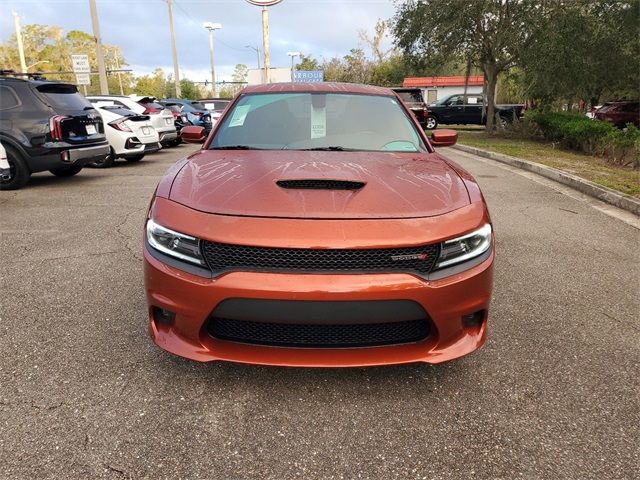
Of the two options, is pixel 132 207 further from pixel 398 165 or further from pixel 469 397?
pixel 469 397

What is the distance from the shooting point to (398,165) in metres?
2.85

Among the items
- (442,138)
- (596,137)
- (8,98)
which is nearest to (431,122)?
(596,137)

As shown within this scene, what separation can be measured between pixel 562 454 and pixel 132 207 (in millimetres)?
5996

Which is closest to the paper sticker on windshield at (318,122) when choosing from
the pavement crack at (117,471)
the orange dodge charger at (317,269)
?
the orange dodge charger at (317,269)

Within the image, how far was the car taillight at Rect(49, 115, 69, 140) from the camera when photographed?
739 centimetres

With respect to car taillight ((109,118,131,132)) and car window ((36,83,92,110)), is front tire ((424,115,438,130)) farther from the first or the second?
car window ((36,83,92,110))

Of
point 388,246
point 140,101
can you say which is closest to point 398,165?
point 388,246

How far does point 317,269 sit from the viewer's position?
2.07 metres

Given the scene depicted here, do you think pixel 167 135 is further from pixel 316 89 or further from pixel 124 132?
pixel 316 89

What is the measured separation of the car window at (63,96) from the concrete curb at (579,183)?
850cm

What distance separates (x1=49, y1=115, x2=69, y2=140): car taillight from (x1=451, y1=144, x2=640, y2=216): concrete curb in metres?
8.41

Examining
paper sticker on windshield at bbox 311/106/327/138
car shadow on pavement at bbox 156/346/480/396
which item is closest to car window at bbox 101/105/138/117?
paper sticker on windshield at bbox 311/106/327/138

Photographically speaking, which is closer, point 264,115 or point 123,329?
point 123,329

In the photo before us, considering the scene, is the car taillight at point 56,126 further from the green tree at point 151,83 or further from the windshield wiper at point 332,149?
the green tree at point 151,83
